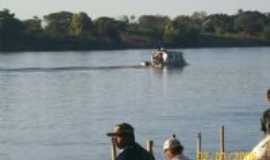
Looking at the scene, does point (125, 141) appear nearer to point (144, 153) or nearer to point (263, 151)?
point (144, 153)

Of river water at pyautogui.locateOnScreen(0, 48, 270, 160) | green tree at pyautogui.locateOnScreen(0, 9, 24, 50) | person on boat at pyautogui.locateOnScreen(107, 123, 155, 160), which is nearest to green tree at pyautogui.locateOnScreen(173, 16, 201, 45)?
green tree at pyautogui.locateOnScreen(0, 9, 24, 50)

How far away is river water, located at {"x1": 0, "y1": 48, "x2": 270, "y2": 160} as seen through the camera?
36.3 m

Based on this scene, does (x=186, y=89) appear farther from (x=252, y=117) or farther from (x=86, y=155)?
(x=86, y=155)

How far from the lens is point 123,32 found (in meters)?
164

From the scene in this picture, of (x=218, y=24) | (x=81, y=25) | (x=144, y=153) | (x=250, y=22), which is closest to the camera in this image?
(x=144, y=153)

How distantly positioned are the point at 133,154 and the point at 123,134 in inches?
9.3

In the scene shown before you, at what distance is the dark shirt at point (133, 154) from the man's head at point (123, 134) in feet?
0.18

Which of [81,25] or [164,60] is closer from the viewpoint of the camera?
[164,60]

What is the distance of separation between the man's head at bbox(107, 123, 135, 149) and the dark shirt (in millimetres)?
56

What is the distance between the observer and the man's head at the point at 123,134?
1062cm

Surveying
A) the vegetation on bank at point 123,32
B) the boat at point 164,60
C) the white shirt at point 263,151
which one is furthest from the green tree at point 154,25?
the white shirt at point 263,151

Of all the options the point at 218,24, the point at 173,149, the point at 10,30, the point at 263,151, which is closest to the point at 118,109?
the point at 263,151

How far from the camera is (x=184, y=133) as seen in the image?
3834 cm

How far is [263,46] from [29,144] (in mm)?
138941
